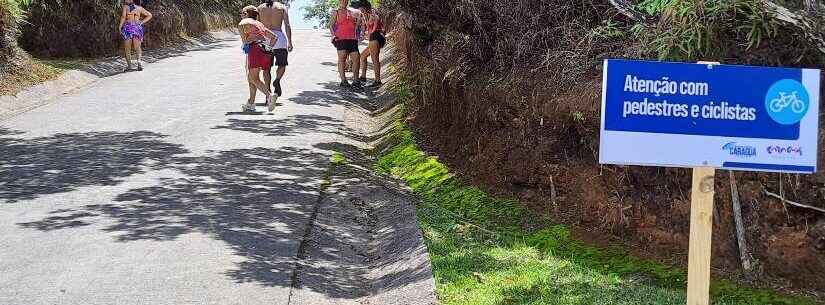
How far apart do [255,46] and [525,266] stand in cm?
733

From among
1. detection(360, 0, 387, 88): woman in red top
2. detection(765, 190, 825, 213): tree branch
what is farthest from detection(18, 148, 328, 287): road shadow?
detection(360, 0, 387, 88): woman in red top

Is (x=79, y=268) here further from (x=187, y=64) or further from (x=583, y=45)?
(x=187, y=64)

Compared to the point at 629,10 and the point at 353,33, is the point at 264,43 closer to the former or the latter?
the point at 353,33

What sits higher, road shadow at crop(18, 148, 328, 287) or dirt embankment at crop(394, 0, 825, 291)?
dirt embankment at crop(394, 0, 825, 291)

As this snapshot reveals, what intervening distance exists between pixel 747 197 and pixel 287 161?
531 cm

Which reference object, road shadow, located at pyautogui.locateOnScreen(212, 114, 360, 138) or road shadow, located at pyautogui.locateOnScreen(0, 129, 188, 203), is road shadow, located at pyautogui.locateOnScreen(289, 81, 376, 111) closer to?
road shadow, located at pyautogui.locateOnScreen(212, 114, 360, 138)

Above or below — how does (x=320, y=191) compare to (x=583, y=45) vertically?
below

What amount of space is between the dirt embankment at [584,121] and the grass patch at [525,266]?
0.23 meters

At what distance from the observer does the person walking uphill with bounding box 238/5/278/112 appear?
12133 millimetres

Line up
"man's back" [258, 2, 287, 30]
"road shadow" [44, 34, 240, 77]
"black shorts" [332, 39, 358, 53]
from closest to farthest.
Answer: "man's back" [258, 2, 287, 30] < "black shorts" [332, 39, 358, 53] < "road shadow" [44, 34, 240, 77]

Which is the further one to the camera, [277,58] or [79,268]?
[277,58]

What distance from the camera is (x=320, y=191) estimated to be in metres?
8.67

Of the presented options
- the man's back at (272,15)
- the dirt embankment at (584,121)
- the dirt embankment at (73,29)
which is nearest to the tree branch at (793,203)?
the dirt embankment at (584,121)

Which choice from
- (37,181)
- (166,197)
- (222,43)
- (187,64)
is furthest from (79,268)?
(222,43)
